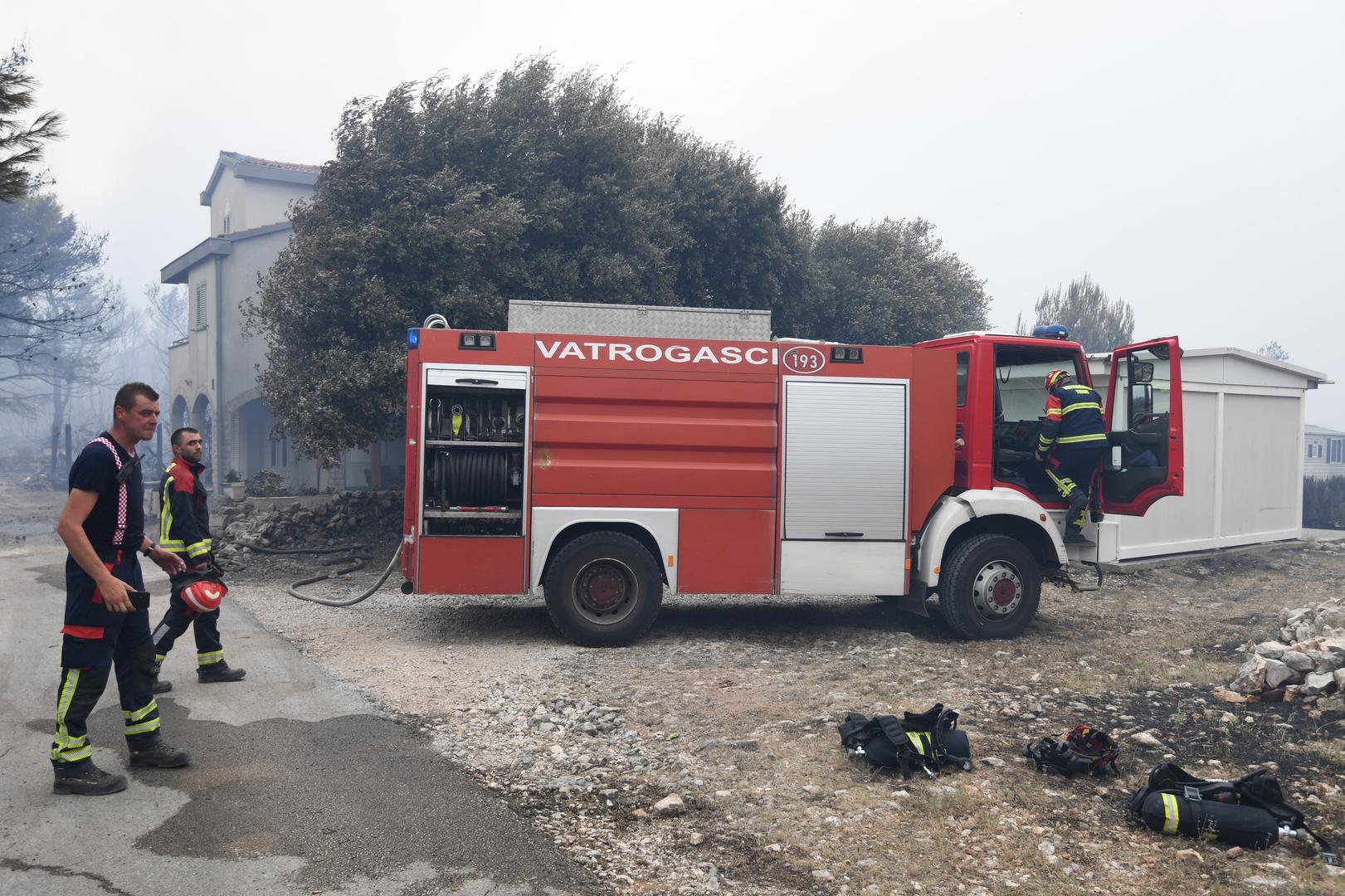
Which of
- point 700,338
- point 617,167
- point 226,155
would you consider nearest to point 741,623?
point 700,338

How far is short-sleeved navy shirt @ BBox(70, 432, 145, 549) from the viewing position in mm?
4551

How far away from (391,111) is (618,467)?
9475 millimetres

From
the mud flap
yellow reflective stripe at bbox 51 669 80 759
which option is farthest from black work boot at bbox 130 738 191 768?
the mud flap

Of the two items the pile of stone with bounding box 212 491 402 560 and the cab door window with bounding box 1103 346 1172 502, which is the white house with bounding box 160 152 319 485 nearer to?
the pile of stone with bounding box 212 491 402 560

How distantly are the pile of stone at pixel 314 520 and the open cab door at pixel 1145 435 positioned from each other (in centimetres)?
1092

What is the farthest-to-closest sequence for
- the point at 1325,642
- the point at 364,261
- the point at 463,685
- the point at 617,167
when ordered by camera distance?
the point at 617,167 < the point at 364,261 < the point at 463,685 < the point at 1325,642

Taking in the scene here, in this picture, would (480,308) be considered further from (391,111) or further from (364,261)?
(391,111)

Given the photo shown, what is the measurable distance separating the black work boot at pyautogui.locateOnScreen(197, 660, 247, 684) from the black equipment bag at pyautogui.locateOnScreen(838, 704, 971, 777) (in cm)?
449

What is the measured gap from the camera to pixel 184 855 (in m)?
3.96

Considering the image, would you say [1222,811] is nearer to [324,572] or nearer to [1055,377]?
[1055,377]

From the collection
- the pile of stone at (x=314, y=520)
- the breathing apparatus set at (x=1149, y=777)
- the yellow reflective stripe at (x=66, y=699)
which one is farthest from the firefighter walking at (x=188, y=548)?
the pile of stone at (x=314, y=520)

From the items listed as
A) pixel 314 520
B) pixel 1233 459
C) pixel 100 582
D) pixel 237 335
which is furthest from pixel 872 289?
pixel 100 582

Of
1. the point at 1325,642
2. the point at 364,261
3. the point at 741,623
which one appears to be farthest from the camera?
the point at 364,261

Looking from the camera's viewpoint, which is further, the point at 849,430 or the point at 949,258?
the point at 949,258
